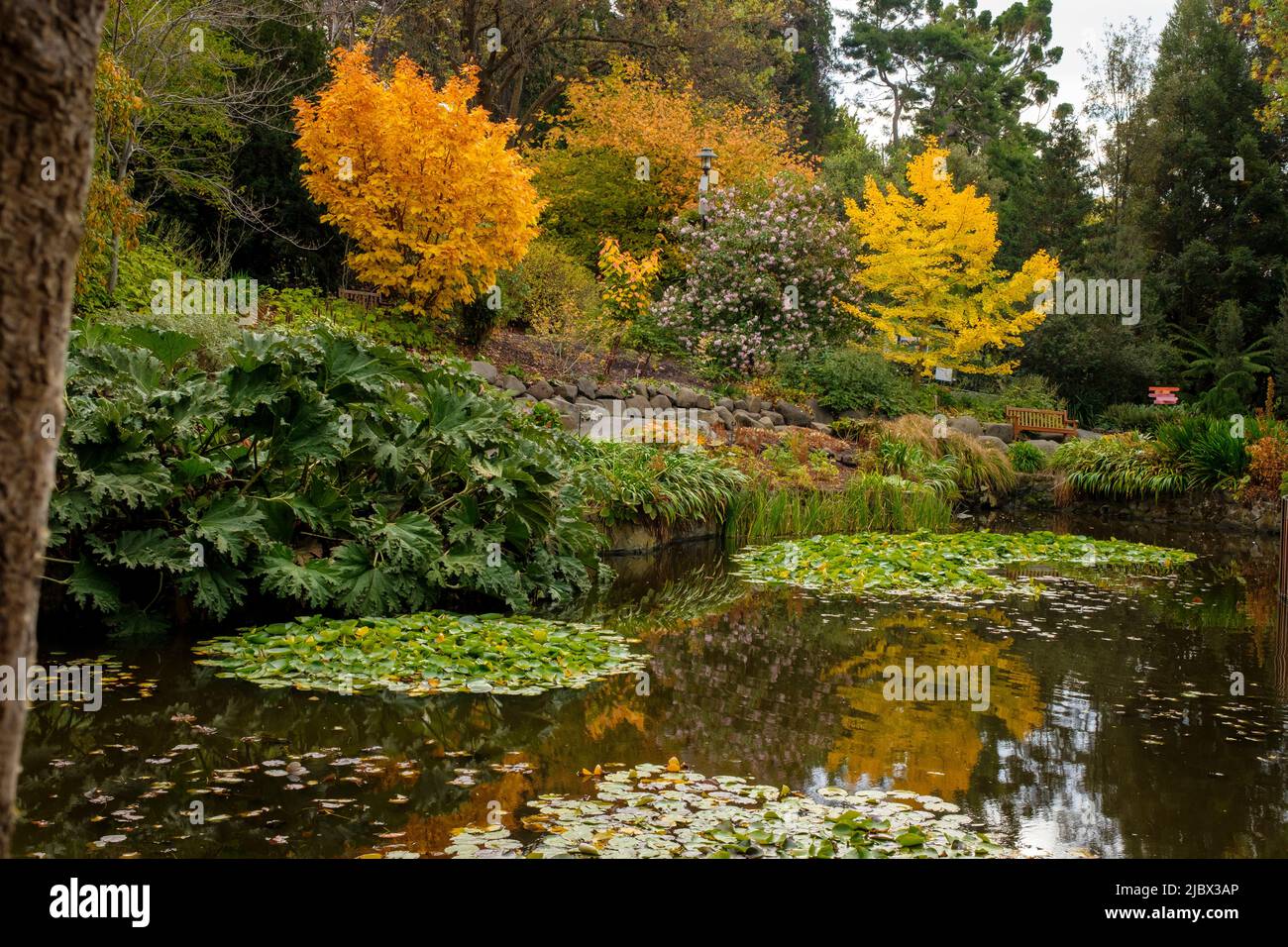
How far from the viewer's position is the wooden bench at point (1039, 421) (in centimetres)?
2102

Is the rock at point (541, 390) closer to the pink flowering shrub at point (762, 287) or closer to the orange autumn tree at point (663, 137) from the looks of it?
the pink flowering shrub at point (762, 287)

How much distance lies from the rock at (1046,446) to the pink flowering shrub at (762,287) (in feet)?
13.7

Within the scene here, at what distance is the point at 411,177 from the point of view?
1477 centimetres

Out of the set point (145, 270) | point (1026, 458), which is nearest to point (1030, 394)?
point (1026, 458)

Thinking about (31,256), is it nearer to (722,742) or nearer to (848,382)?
(722,742)

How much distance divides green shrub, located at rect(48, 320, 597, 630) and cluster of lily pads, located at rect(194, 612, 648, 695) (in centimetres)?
30

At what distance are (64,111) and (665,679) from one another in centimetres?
521

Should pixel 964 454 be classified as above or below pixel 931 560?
above

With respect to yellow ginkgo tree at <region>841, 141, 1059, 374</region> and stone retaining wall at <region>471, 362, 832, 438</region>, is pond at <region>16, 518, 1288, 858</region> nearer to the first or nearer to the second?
stone retaining wall at <region>471, 362, 832, 438</region>

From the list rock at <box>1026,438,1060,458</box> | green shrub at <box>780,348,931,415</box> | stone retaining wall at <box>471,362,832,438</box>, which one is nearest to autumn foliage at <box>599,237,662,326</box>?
green shrub at <box>780,348,931,415</box>

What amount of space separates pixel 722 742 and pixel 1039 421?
18039mm

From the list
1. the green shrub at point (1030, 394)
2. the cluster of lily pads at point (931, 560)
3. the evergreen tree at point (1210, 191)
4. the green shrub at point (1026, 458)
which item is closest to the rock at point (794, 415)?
the green shrub at point (1026, 458)

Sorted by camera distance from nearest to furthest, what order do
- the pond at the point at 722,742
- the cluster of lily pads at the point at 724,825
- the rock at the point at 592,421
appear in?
1. the cluster of lily pads at the point at 724,825
2. the pond at the point at 722,742
3. the rock at the point at 592,421

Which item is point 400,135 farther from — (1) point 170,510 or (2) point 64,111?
(2) point 64,111
